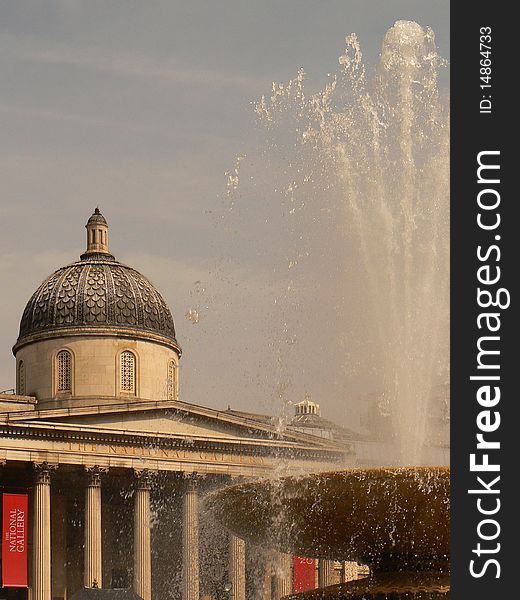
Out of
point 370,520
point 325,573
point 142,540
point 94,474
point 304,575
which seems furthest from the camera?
point 325,573

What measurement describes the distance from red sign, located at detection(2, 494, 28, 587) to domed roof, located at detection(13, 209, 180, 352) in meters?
11.7

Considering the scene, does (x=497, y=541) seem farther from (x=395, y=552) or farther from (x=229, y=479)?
(x=229, y=479)

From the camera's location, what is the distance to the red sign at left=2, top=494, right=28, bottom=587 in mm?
56406

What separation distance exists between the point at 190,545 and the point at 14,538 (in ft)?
24.0

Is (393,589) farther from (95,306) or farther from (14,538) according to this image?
(95,306)

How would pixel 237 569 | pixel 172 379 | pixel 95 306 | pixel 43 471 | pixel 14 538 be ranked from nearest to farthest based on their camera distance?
pixel 14 538 → pixel 43 471 → pixel 237 569 → pixel 95 306 → pixel 172 379

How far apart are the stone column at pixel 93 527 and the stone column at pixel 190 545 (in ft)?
11.7

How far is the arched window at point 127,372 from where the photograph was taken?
6688 centimetres

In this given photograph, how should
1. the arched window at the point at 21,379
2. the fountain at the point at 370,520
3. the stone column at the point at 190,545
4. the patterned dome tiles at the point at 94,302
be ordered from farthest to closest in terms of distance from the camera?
the arched window at the point at 21,379, the patterned dome tiles at the point at 94,302, the stone column at the point at 190,545, the fountain at the point at 370,520

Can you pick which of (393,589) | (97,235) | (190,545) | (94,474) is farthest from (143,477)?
(393,589)

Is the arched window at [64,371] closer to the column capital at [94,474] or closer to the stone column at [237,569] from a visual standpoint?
the column capital at [94,474]

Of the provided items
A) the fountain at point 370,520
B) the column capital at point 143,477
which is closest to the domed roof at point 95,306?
the column capital at point 143,477

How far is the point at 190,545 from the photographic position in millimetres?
60812

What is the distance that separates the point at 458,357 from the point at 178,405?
48952 millimetres
